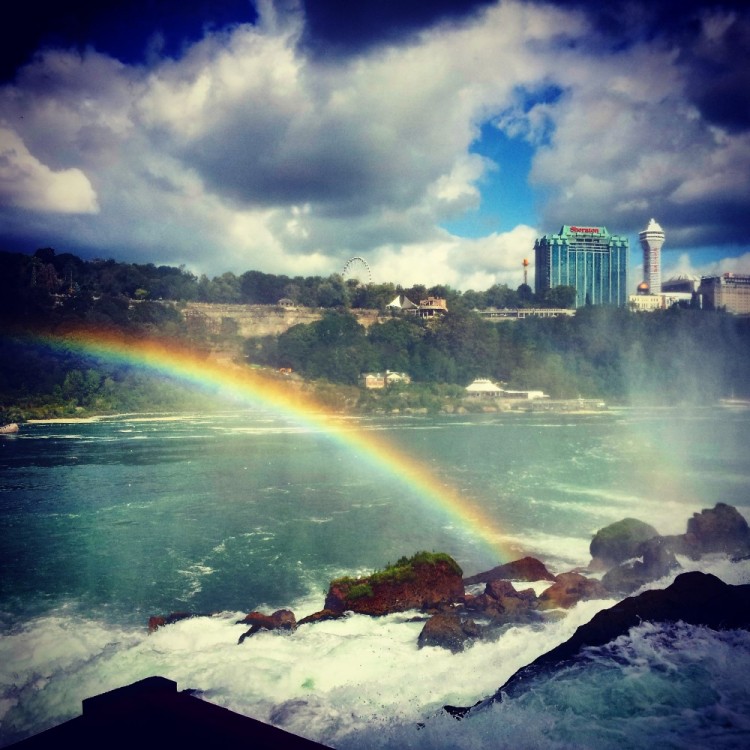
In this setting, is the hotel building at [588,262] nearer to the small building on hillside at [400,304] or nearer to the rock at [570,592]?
the small building on hillside at [400,304]

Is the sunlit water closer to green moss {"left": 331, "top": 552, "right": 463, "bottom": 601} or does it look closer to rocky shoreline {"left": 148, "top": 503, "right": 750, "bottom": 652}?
rocky shoreline {"left": 148, "top": 503, "right": 750, "bottom": 652}

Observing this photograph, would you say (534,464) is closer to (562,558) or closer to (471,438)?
(471,438)

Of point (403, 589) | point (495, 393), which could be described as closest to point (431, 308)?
point (495, 393)

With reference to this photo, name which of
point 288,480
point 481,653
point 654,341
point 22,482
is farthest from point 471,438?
point 654,341

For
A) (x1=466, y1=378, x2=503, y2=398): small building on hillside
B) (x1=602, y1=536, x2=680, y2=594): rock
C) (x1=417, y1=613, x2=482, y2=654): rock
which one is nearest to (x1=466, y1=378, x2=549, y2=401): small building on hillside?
(x1=466, y1=378, x2=503, y2=398): small building on hillside

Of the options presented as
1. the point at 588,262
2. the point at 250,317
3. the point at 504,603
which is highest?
the point at 588,262

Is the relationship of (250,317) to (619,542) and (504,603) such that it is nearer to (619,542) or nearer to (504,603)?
(619,542)
